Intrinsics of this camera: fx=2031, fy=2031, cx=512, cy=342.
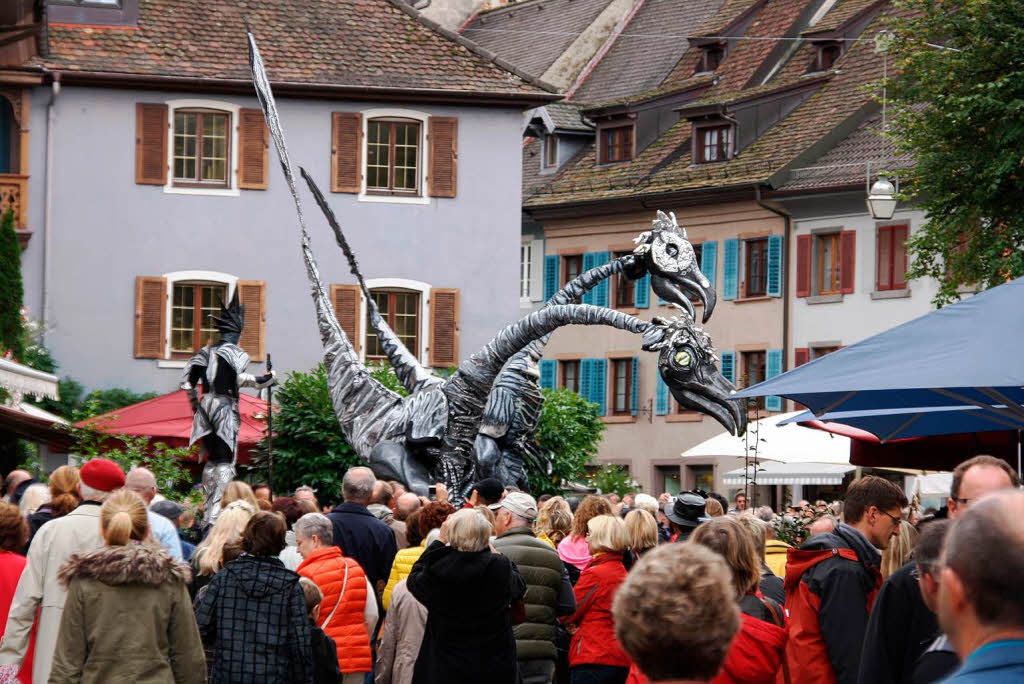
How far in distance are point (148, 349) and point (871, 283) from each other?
16715 millimetres

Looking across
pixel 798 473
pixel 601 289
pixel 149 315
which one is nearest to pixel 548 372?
pixel 601 289

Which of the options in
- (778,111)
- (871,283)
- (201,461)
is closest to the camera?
A: (201,461)

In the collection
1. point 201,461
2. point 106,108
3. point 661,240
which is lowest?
point 201,461

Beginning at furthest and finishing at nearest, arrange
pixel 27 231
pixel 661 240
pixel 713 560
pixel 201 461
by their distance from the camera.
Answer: pixel 27 231
pixel 201 461
pixel 661 240
pixel 713 560

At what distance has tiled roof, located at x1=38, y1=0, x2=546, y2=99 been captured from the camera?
113ft

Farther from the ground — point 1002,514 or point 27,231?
point 27,231

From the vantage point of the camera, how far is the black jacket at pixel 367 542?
11055mm

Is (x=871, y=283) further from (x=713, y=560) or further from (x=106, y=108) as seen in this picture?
(x=713, y=560)

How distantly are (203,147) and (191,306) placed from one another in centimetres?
276

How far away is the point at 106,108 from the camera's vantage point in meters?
34.2

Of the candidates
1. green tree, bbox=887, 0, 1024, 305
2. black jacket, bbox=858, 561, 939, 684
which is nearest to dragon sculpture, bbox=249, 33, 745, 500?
black jacket, bbox=858, 561, 939, 684

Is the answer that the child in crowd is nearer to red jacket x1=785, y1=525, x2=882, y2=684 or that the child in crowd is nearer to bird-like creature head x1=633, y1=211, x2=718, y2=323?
red jacket x1=785, y1=525, x2=882, y2=684

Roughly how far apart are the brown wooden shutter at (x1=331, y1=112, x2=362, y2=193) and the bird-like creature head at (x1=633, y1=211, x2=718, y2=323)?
63.0 ft

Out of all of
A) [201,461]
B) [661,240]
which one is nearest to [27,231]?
[201,461]
